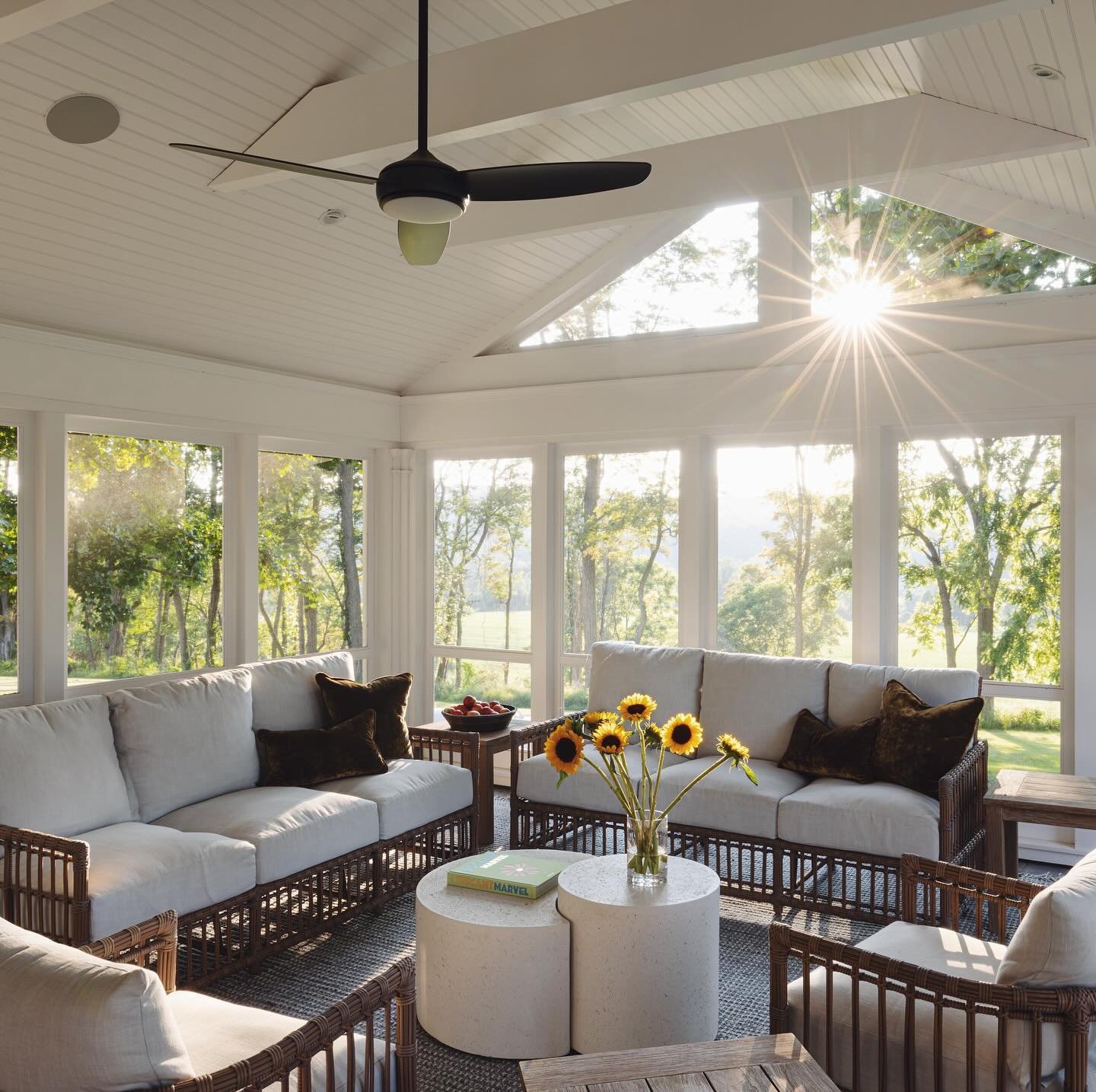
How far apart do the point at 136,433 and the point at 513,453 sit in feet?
7.24

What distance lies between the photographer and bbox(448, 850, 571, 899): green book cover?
314cm

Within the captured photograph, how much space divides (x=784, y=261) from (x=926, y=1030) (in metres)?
4.03

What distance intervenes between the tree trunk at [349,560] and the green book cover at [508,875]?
3169 mm

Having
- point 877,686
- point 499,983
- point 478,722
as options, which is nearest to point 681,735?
point 499,983

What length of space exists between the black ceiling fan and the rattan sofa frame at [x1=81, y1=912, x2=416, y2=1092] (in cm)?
172

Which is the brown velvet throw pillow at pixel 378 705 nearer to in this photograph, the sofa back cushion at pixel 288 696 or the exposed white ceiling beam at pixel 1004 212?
the sofa back cushion at pixel 288 696

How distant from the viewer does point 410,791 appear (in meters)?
4.28

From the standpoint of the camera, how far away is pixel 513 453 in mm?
6250

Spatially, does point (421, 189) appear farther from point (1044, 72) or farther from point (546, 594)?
point (546, 594)

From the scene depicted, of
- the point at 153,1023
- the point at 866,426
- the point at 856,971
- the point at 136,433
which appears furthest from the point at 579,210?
the point at 153,1023

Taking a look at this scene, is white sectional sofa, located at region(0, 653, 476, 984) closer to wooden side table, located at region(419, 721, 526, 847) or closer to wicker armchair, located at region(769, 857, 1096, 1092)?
wooden side table, located at region(419, 721, 526, 847)

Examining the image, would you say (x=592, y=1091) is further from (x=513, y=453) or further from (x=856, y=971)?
(x=513, y=453)

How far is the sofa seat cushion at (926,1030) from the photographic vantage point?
208 centimetres

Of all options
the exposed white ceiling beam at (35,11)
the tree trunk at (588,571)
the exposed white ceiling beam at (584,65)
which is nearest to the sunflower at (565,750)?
the exposed white ceiling beam at (584,65)
